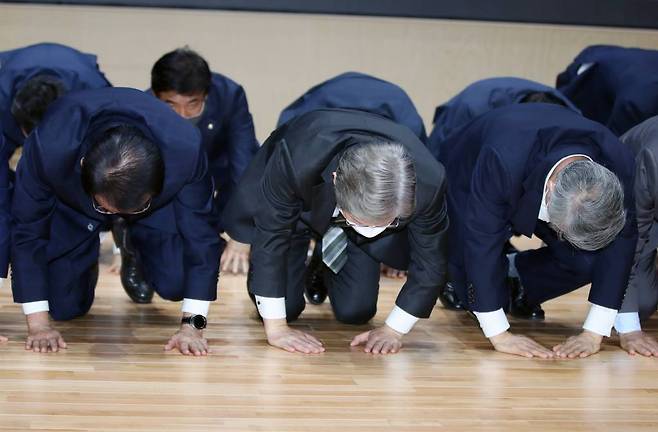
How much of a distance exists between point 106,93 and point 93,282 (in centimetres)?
69

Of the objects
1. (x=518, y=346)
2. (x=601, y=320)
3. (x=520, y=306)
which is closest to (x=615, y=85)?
(x=520, y=306)

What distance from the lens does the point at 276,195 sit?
2.44m

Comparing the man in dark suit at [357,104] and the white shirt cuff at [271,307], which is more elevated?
the man in dark suit at [357,104]

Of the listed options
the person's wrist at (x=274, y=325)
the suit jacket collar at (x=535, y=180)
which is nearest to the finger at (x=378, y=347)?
the person's wrist at (x=274, y=325)

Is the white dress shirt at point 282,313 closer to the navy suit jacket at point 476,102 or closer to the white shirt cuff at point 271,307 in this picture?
the white shirt cuff at point 271,307

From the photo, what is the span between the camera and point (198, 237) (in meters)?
2.53

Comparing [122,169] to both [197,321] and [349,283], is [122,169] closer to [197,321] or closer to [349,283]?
[197,321]

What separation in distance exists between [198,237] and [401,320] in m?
0.57

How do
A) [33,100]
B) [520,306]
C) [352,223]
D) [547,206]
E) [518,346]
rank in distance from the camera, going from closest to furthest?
[352,223], [547,206], [518,346], [33,100], [520,306]

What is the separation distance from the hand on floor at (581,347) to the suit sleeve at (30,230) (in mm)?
1365

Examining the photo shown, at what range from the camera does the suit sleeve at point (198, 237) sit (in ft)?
8.26

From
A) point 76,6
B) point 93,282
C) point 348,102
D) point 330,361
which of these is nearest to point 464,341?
point 330,361

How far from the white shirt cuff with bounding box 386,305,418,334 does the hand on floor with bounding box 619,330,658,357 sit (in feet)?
2.02

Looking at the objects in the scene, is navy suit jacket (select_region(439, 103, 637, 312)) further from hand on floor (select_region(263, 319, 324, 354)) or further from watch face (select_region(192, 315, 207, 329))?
watch face (select_region(192, 315, 207, 329))
